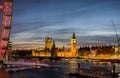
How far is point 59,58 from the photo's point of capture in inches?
6147

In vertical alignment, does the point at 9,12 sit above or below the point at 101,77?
above

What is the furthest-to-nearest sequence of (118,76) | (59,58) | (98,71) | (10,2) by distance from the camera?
(59,58), (10,2), (98,71), (118,76)

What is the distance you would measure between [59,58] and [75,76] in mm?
107562

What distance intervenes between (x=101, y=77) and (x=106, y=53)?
107m

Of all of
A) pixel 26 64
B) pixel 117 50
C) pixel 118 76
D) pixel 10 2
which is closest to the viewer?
pixel 118 76

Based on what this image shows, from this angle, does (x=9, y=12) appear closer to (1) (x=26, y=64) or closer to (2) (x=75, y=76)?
(2) (x=75, y=76)

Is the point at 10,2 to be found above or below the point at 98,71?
above

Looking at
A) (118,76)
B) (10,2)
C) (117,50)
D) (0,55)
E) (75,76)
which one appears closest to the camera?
(118,76)

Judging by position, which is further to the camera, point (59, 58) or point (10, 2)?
point (59, 58)

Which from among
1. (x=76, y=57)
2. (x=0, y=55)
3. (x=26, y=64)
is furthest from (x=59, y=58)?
(x=0, y=55)

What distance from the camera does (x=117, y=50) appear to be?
458 ft

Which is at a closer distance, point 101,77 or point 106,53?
point 101,77

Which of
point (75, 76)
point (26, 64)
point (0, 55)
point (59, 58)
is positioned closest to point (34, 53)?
point (59, 58)

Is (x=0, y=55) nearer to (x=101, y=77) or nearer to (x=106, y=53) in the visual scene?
(x=101, y=77)
